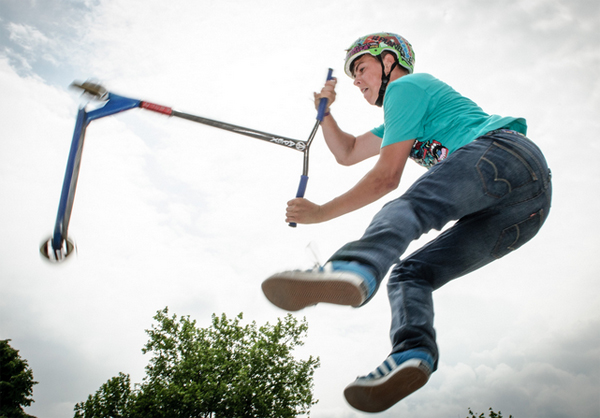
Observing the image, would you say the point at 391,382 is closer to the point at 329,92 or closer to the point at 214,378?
the point at 329,92

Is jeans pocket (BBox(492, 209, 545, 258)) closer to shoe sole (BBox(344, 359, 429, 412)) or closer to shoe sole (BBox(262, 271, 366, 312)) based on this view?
shoe sole (BBox(344, 359, 429, 412))

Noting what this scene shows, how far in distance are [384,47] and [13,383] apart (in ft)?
125

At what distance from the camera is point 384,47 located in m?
3.60

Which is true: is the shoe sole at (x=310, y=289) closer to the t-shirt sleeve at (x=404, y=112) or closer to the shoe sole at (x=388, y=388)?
the shoe sole at (x=388, y=388)

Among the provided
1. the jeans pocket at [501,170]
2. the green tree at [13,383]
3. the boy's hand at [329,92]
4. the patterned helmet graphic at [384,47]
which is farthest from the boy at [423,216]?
the green tree at [13,383]

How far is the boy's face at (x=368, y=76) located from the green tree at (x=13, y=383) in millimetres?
36730

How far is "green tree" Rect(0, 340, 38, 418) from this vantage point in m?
28.4

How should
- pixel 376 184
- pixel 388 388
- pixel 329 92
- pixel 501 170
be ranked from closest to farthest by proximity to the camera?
pixel 501 170 < pixel 388 388 < pixel 376 184 < pixel 329 92

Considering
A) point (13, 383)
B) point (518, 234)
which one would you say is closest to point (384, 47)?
point (518, 234)

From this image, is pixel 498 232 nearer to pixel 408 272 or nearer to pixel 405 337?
pixel 408 272

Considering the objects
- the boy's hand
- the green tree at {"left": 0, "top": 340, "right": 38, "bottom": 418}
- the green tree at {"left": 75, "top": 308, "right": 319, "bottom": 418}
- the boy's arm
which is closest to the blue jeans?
the boy's arm

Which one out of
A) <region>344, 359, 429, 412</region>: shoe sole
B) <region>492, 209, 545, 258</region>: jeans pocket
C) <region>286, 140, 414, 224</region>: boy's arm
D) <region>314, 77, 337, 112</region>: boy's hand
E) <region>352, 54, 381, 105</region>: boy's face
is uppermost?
<region>314, 77, 337, 112</region>: boy's hand

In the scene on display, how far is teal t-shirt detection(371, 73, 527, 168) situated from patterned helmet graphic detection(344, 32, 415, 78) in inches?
43.1

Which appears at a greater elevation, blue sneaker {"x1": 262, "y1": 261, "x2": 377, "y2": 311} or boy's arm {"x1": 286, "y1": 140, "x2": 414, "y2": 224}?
boy's arm {"x1": 286, "y1": 140, "x2": 414, "y2": 224}
